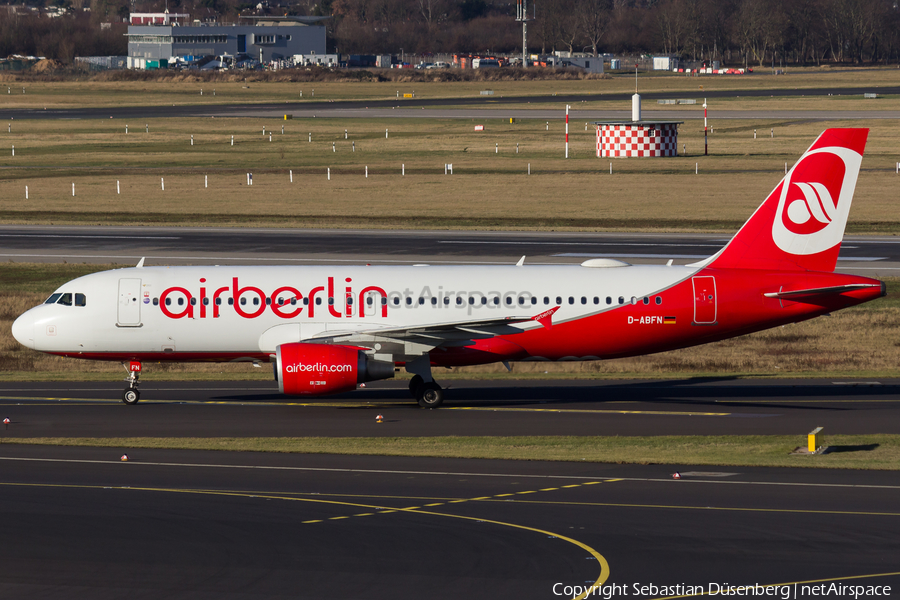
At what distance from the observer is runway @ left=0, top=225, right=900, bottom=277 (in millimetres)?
63125

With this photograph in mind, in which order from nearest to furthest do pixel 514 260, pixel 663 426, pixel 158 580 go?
1. pixel 158 580
2. pixel 663 426
3. pixel 514 260

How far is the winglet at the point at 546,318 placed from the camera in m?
35.2

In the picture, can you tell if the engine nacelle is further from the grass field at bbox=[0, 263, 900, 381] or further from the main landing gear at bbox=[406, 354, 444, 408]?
the grass field at bbox=[0, 263, 900, 381]

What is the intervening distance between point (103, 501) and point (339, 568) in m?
7.14

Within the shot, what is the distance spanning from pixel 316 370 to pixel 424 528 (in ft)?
39.8

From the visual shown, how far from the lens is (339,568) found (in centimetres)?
1923

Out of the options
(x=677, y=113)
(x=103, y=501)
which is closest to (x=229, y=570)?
(x=103, y=501)

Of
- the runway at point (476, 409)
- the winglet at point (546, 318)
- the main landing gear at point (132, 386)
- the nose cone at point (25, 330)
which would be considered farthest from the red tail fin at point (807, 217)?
the nose cone at point (25, 330)

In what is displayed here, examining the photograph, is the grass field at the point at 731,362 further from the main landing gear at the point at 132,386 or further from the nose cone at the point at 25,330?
the nose cone at the point at 25,330

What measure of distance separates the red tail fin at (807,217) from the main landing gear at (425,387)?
31.5ft

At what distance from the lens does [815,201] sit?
36.0 m

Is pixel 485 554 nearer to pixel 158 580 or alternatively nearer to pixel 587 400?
pixel 158 580
